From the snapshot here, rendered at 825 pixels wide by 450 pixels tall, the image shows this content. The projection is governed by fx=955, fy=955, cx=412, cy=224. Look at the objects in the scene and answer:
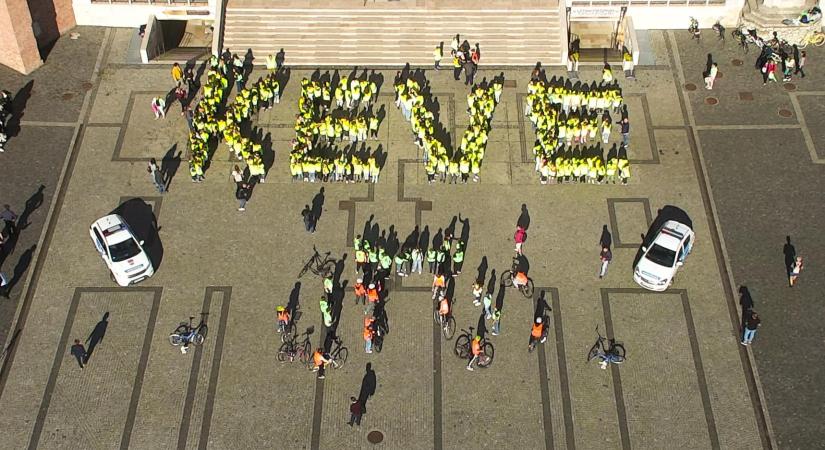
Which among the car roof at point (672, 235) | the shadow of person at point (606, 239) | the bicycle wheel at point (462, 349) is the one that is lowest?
the bicycle wheel at point (462, 349)

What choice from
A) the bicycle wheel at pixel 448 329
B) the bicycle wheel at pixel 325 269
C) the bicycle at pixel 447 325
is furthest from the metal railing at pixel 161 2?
the bicycle wheel at pixel 448 329

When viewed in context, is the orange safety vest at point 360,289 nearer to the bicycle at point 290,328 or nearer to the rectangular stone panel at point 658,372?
the bicycle at point 290,328

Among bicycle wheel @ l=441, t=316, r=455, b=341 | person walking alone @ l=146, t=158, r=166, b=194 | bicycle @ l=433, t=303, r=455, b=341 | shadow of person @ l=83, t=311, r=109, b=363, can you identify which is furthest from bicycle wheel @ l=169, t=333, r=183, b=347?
bicycle wheel @ l=441, t=316, r=455, b=341

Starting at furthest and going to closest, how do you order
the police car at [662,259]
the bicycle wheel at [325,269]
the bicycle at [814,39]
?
the bicycle at [814,39] → the bicycle wheel at [325,269] → the police car at [662,259]

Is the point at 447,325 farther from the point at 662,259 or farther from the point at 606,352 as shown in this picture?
the point at 662,259

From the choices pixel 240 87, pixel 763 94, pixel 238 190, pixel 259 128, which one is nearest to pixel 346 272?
pixel 238 190

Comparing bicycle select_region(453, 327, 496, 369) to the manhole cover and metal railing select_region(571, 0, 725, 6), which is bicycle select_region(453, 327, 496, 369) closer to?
the manhole cover
